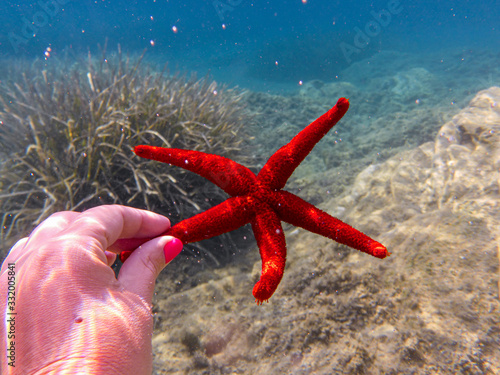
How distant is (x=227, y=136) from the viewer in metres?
4.94

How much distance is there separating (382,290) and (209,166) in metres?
1.81

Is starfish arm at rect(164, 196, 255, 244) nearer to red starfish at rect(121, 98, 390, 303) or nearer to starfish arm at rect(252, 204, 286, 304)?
red starfish at rect(121, 98, 390, 303)

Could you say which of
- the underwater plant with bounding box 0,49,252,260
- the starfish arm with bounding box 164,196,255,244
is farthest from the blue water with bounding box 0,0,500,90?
the starfish arm with bounding box 164,196,255,244

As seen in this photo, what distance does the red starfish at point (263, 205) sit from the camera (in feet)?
5.63

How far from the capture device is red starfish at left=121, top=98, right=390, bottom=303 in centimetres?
172

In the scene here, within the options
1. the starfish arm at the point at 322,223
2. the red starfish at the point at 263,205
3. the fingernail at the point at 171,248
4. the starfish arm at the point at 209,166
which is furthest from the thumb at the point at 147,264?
the starfish arm at the point at 322,223

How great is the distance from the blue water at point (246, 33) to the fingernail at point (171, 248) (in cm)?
634

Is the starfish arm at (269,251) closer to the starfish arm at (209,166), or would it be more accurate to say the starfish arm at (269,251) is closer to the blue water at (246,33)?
the starfish arm at (209,166)

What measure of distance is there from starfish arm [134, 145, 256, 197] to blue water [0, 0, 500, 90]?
19.2ft

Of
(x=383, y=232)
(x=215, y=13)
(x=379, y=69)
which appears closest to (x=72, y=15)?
(x=215, y=13)

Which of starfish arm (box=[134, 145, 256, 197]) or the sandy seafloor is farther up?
starfish arm (box=[134, 145, 256, 197])

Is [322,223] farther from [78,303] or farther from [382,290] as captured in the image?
[78,303]

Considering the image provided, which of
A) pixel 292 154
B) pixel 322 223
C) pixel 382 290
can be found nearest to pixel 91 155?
pixel 292 154

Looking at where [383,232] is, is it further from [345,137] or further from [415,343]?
[345,137]
